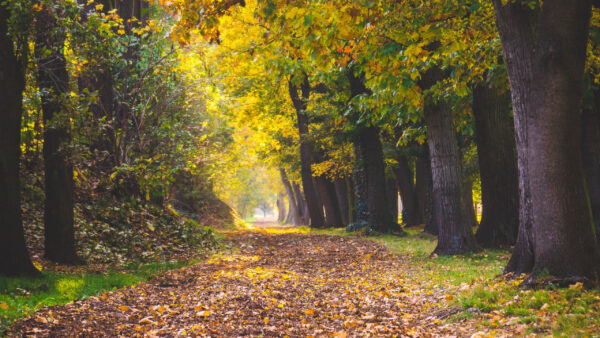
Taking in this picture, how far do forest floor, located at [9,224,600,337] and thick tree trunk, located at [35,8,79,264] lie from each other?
1.98 meters

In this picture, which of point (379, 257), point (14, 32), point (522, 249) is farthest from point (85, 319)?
point (379, 257)

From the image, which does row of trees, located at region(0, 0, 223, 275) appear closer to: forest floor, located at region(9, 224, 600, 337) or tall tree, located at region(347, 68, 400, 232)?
forest floor, located at region(9, 224, 600, 337)

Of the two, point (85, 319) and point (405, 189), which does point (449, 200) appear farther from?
point (405, 189)

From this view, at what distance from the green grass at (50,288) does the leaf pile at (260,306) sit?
0.72 ft

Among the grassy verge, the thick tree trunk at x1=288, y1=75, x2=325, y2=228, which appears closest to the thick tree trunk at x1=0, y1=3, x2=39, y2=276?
the grassy verge

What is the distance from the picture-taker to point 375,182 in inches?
777

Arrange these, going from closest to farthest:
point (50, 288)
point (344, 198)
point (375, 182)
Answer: point (50, 288) < point (375, 182) < point (344, 198)

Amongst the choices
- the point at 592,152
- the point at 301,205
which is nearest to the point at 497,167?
the point at 592,152

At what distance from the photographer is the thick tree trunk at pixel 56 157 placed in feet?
28.8

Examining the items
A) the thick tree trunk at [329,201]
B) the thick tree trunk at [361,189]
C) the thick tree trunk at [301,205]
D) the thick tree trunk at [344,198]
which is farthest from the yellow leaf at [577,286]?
the thick tree trunk at [301,205]

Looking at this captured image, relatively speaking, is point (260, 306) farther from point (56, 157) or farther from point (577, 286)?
point (56, 157)

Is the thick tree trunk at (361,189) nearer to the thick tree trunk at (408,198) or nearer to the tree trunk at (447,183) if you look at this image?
the thick tree trunk at (408,198)

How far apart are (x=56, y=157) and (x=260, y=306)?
5224 millimetres

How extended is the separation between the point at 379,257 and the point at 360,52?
616 cm
